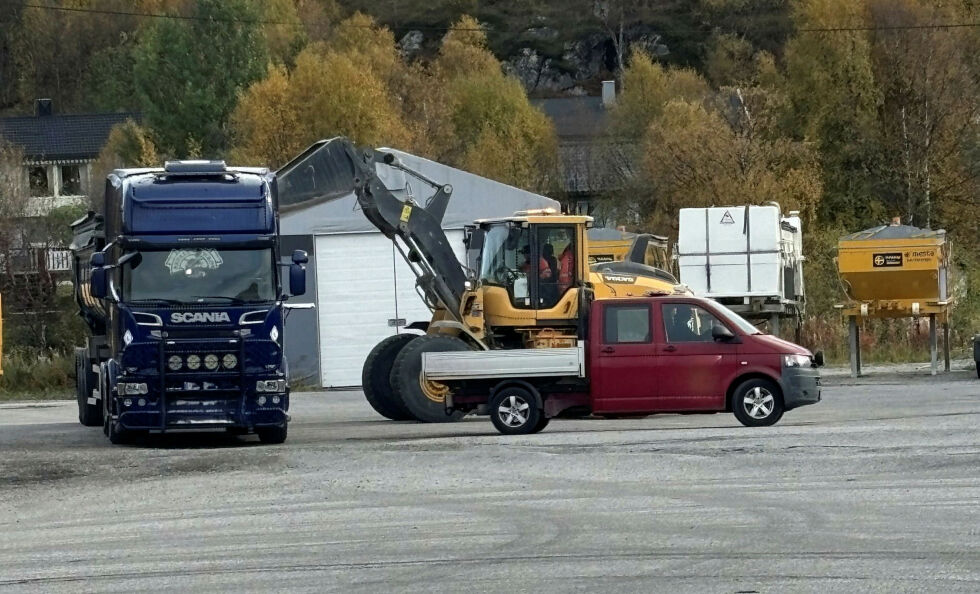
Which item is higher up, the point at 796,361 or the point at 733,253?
the point at 733,253

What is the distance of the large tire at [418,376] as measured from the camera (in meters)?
24.3

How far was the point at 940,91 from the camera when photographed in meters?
68.4

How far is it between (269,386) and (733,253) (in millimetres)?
15219

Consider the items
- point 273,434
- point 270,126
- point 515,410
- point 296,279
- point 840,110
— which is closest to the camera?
point 296,279

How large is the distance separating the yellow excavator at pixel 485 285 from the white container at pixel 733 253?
8.07 metres

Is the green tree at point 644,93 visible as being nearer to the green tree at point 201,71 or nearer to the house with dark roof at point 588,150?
the house with dark roof at point 588,150

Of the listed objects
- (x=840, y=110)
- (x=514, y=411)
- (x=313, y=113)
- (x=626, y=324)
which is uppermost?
(x=840, y=110)

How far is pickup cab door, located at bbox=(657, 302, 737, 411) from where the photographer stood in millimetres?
22000

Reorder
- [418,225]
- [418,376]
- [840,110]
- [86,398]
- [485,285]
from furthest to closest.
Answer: [840,110] < [86,398] < [418,225] < [485,285] < [418,376]

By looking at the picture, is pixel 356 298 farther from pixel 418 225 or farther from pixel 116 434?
pixel 116 434

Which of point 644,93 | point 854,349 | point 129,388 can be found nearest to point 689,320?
point 129,388

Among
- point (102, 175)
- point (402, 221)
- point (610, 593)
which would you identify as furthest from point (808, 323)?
point (102, 175)

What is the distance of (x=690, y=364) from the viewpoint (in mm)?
22000

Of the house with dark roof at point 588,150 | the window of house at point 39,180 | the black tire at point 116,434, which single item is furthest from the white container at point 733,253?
the window of house at point 39,180
